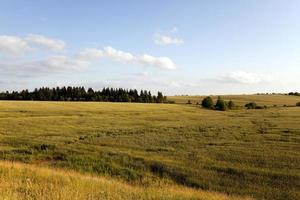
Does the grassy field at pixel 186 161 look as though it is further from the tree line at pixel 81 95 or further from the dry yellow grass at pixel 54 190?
the tree line at pixel 81 95

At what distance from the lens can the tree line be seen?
14138 centimetres

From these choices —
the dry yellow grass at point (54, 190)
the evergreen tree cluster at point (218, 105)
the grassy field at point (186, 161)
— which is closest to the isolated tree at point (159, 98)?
the evergreen tree cluster at point (218, 105)

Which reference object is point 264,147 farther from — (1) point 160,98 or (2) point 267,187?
(1) point 160,98

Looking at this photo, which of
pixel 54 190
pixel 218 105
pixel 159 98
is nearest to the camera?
pixel 54 190

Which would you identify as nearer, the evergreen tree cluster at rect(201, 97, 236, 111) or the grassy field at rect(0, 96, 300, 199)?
the grassy field at rect(0, 96, 300, 199)

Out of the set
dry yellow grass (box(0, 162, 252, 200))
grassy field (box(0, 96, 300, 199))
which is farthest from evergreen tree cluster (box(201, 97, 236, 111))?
dry yellow grass (box(0, 162, 252, 200))

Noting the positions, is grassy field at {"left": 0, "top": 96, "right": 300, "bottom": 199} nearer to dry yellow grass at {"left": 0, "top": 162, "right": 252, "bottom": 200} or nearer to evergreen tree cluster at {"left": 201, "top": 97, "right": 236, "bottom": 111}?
dry yellow grass at {"left": 0, "top": 162, "right": 252, "bottom": 200}

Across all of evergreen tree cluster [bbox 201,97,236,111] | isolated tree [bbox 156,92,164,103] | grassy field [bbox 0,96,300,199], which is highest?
isolated tree [bbox 156,92,164,103]

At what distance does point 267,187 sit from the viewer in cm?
1706

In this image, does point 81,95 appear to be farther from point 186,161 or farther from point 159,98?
point 186,161

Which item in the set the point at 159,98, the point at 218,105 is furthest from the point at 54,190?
the point at 159,98

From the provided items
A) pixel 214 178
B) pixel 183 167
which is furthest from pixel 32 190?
pixel 183 167

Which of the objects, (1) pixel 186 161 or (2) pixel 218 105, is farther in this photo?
(2) pixel 218 105

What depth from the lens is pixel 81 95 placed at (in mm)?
146000
